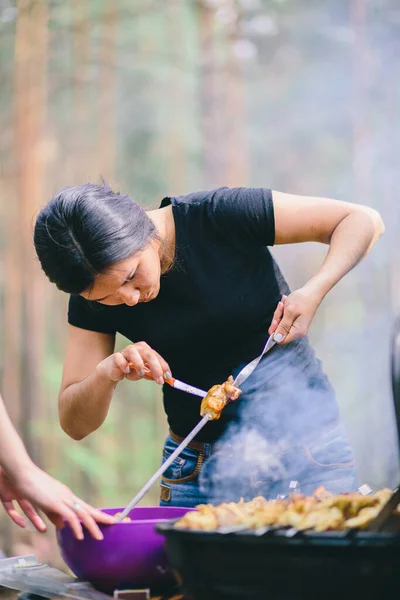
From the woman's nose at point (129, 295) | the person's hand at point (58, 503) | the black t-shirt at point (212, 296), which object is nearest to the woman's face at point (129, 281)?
the woman's nose at point (129, 295)

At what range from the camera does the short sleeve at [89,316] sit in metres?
2.01

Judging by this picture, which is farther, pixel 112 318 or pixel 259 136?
pixel 259 136

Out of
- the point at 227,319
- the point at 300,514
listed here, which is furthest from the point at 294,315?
the point at 300,514

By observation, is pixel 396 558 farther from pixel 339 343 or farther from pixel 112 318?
pixel 339 343

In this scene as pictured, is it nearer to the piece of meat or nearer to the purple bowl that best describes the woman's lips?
the piece of meat

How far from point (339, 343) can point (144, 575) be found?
8.68ft

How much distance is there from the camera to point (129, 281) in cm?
178

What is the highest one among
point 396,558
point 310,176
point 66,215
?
point 310,176

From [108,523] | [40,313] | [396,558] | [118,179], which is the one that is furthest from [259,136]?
[396,558]

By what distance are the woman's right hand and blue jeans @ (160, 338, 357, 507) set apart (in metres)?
0.29

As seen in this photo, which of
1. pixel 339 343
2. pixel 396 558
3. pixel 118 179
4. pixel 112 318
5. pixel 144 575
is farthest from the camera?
pixel 118 179

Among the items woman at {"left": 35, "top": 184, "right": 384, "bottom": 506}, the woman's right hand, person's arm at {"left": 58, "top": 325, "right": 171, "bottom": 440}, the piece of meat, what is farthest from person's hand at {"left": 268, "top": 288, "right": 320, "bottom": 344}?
person's arm at {"left": 58, "top": 325, "right": 171, "bottom": 440}

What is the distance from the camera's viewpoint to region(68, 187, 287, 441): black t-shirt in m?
1.90

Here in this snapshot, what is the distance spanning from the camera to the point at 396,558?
0.95 metres
